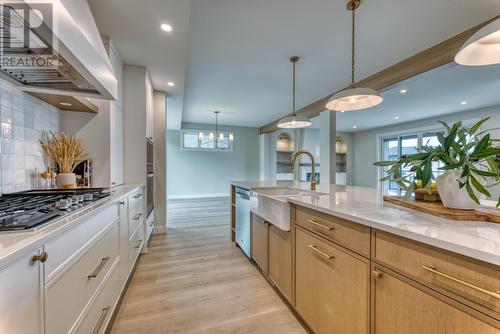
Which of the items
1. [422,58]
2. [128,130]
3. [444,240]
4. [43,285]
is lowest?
[43,285]

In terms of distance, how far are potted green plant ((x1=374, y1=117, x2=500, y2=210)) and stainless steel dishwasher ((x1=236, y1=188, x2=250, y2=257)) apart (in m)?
1.61

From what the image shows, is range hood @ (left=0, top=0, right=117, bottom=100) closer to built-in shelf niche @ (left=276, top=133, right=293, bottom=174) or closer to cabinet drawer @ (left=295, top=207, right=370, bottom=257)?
cabinet drawer @ (left=295, top=207, right=370, bottom=257)

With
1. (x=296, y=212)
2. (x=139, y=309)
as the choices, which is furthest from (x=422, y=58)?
(x=139, y=309)

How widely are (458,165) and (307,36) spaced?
2107mm

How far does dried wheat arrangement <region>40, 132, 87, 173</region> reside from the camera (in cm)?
179

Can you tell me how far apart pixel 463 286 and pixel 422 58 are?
309 centimetres

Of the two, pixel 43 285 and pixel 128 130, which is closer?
pixel 43 285

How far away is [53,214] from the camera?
0.89 metres

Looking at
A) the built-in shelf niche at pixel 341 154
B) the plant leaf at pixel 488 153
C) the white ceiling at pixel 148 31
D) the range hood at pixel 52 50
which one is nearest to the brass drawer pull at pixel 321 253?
the plant leaf at pixel 488 153

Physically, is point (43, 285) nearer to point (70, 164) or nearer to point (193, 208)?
point (70, 164)

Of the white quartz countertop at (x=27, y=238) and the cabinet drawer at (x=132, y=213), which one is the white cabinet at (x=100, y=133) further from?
the white quartz countertop at (x=27, y=238)

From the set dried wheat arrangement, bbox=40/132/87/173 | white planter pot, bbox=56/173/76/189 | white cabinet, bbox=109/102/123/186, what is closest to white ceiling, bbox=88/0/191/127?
white cabinet, bbox=109/102/123/186

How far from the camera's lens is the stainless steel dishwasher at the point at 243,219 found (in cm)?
248

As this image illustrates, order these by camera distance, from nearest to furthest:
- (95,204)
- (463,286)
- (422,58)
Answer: (463,286), (95,204), (422,58)
